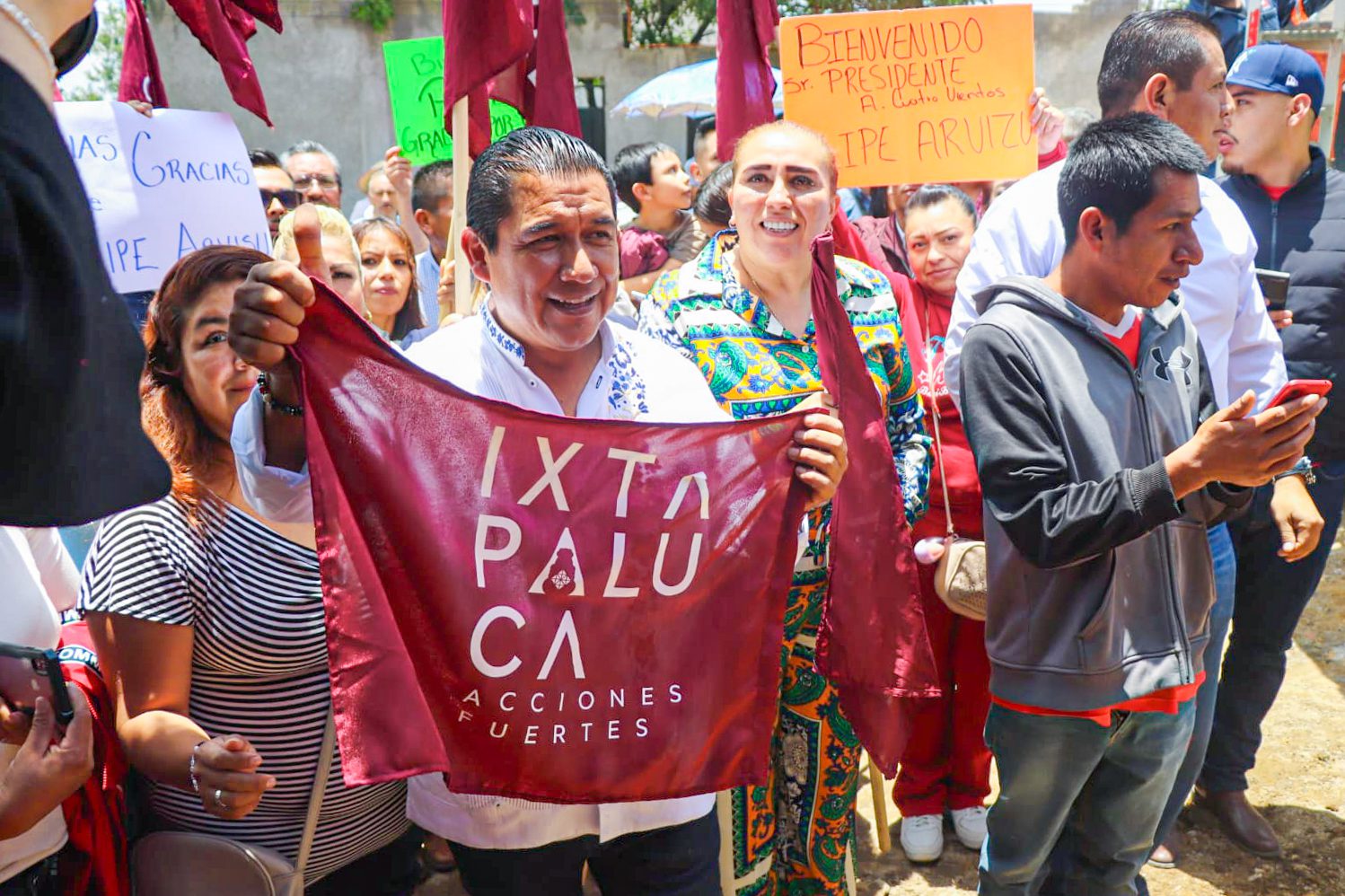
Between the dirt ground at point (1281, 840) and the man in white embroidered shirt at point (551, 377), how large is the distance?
1.65 metres

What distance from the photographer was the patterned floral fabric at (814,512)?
9.52 feet

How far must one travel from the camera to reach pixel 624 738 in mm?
1957

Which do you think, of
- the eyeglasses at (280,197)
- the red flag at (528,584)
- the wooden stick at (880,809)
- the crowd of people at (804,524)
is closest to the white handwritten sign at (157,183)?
the eyeglasses at (280,197)

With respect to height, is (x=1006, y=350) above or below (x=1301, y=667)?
above

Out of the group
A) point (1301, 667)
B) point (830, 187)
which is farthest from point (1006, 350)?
point (1301, 667)

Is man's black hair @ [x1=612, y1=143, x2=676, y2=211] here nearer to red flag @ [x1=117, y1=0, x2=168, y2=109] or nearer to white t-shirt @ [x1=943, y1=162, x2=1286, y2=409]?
red flag @ [x1=117, y1=0, x2=168, y2=109]

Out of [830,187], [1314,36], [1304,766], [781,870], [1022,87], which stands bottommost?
[1304,766]

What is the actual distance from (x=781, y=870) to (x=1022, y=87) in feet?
9.40

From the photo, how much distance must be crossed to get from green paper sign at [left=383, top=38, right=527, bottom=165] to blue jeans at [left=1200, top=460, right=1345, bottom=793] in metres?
4.07

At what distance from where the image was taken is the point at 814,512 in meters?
2.95

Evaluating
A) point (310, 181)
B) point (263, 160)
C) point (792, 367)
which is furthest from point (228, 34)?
point (792, 367)

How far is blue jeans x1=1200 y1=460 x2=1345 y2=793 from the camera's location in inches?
142

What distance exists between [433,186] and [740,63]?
1928mm

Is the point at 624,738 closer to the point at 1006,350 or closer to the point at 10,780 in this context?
the point at 10,780
